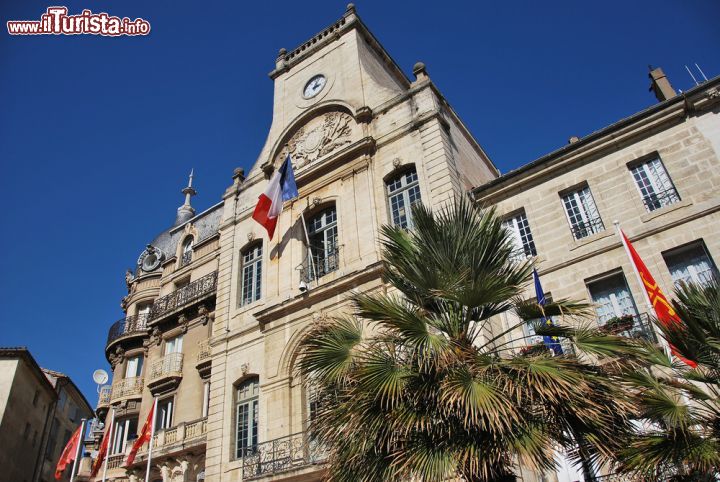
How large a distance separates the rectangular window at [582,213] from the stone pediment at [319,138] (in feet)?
22.9

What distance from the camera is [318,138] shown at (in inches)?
791

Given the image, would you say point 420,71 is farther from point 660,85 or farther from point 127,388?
point 127,388

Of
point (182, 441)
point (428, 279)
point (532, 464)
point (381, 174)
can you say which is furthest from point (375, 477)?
point (182, 441)

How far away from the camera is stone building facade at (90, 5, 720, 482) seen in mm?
13797

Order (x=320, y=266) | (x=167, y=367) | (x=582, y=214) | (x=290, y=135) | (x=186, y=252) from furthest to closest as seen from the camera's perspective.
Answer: (x=186, y=252)
(x=167, y=367)
(x=290, y=135)
(x=320, y=266)
(x=582, y=214)

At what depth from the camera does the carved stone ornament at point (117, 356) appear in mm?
26234

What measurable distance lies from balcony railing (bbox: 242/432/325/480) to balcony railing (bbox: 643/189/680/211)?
9553 mm

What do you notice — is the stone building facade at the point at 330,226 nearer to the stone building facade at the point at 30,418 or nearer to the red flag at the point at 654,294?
the red flag at the point at 654,294

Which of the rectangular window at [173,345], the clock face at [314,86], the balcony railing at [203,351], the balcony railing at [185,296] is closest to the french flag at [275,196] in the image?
the clock face at [314,86]

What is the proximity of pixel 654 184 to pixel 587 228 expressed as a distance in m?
1.78

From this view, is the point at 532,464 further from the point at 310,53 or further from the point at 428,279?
the point at 310,53

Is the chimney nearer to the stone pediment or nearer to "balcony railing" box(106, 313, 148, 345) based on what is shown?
the stone pediment

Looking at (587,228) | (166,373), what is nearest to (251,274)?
(166,373)

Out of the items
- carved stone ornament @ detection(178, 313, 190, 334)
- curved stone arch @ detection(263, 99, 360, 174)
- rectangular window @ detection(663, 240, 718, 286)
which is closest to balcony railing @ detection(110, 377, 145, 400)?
carved stone ornament @ detection(178, 313, 190, 334)
